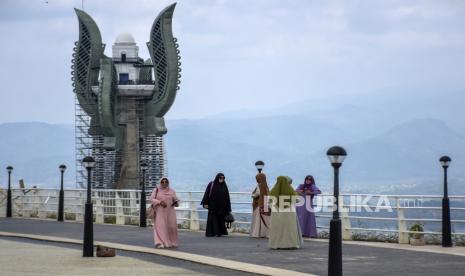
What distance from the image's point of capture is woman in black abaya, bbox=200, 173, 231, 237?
28.6 m

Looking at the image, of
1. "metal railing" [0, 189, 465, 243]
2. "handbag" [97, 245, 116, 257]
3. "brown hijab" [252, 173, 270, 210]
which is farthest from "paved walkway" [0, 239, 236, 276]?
"metal railing" [0, 189, 465, 243]

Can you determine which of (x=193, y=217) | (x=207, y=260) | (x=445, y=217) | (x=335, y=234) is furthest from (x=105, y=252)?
(x=193, y=217)

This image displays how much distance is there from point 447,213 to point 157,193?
676 cm

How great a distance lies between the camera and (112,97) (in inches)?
4550

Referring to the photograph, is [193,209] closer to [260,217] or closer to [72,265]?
[260,217]

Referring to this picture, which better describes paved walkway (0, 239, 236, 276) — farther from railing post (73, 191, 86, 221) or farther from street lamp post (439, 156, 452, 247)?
railing post (73, 191, 86, 221)

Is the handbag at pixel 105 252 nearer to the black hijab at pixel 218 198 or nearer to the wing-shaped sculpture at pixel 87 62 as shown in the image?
the black hijab at pixel 218 198

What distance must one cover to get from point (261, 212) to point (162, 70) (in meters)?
89.9

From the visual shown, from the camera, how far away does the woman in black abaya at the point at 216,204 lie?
94.0 feet

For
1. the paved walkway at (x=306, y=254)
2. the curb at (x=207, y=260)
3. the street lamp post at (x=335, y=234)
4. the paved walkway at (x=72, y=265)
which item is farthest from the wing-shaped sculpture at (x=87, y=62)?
the street lamp post at (x=335, y=234)

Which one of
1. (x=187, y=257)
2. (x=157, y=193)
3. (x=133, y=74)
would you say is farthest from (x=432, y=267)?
(x=133, y=74)

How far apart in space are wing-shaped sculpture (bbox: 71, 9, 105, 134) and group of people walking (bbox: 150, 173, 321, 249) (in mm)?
89784

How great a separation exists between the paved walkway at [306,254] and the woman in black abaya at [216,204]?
0.45 metres

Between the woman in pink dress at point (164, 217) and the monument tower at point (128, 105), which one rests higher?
the monument tower at point (128, 105)
